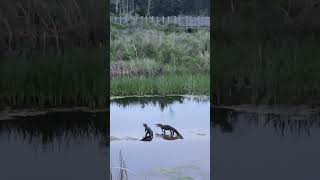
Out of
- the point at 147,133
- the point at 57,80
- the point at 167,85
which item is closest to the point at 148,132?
the point at 147,133

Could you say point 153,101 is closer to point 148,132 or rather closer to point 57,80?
point 148,132

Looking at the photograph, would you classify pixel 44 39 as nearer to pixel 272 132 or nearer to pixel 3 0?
pixel 3 0

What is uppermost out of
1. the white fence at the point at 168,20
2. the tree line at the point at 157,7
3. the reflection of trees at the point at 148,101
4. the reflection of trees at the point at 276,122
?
the tree line at the point at 157,7

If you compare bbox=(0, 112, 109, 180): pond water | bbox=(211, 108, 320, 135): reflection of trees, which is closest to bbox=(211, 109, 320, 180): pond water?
bbox=(211, 108, 320, 135): reflection of trees

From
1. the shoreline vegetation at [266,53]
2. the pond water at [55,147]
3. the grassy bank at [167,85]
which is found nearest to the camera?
the pond water at [55,147]

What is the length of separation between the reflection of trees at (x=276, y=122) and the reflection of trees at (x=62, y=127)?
646 millimetres

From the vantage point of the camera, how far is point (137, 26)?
315 centimetres

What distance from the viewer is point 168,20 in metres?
3.18

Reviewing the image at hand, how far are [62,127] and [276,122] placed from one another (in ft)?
3.98

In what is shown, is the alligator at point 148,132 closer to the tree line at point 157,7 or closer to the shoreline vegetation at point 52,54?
the shoreline vegetation at point 52,54

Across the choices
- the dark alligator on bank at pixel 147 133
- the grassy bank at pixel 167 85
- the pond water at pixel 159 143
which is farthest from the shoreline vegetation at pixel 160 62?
the dark alligator on bank at pixel 147 133

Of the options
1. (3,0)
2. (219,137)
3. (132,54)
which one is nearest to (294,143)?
(219,137)

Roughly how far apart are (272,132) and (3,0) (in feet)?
5.46

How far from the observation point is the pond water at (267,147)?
304 centimetres
